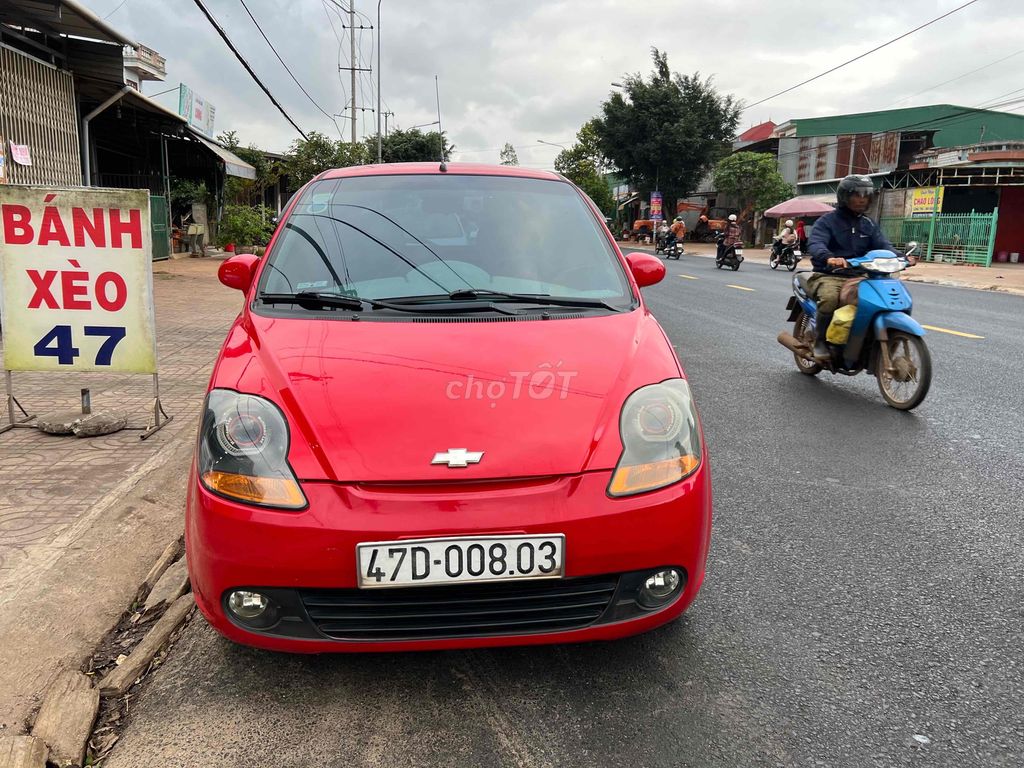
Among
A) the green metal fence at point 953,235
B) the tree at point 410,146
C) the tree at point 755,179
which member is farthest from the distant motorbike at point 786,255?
the tree at point 410,146

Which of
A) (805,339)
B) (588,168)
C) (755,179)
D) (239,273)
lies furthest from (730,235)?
(588,168)

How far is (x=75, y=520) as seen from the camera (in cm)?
339

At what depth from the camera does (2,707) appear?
2.17m

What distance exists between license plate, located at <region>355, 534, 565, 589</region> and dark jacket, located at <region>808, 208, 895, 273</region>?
4999mm

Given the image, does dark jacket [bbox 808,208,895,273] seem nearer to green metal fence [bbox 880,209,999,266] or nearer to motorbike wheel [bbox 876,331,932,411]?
motorbike wheel [bbox 876,331,932,411]

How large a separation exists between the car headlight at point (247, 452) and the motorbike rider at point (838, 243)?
5133 millimetres

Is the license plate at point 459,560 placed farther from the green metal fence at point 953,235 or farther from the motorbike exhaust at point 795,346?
the green metal fence at point 953,235

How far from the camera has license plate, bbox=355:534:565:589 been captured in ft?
6.56

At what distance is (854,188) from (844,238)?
0.40m

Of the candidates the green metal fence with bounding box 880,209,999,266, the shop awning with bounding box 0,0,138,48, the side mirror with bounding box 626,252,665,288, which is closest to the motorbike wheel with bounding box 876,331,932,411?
the side mirror with bounding box 626,252,665,288

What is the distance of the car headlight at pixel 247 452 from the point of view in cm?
208

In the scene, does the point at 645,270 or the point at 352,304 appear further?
the point at 645,270

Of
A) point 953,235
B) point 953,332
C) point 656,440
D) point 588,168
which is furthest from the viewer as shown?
point 588,168

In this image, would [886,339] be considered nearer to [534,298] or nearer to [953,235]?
[534,298]
